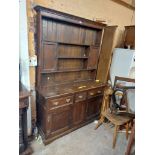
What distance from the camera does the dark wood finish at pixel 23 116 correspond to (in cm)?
166

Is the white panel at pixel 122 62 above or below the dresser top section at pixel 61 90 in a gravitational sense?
above

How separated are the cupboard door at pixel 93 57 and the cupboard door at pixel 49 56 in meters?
0.81

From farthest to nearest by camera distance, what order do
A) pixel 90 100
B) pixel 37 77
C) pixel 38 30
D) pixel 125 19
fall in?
pixel 125 19
pixel 90 100
pixel 37 77
pixel 38 30

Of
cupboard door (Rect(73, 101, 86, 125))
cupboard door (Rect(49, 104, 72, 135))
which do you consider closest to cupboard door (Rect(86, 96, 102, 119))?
cupboard door (Rect(73, 101, 86, 125))

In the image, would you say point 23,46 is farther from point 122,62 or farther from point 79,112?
point 122,62

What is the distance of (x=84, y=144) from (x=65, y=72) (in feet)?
4.21

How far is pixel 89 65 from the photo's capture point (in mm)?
2844

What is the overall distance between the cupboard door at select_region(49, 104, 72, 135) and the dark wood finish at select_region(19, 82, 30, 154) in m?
0.39

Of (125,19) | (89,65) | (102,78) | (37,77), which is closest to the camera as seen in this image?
(37,77)

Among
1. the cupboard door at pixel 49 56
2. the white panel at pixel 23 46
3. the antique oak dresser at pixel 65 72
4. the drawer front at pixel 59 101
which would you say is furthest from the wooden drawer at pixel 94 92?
the white panel at pixel 23 46

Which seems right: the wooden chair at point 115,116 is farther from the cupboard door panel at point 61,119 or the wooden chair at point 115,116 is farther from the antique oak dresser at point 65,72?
the cupboard door panel at point 61,119

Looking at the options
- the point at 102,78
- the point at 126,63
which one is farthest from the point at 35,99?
the point at 126,63
